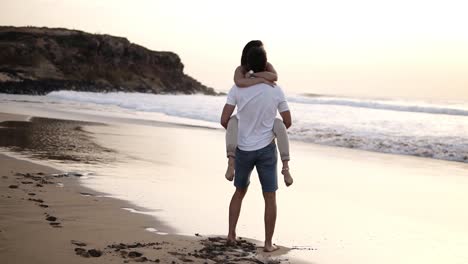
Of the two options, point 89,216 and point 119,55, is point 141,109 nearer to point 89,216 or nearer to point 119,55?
point 89,216

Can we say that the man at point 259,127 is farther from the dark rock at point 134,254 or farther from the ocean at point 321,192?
the dark rock at point 134,254

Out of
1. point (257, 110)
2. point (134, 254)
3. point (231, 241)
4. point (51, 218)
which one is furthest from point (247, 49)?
point (51, 218)

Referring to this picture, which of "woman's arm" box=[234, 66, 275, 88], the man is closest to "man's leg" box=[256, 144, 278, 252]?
the man

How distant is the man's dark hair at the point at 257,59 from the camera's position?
5168 mm

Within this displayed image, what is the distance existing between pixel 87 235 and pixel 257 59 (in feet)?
7.08

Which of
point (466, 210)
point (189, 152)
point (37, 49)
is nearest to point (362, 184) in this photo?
point (466, 210)

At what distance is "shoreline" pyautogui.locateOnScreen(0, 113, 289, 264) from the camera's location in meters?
4.61

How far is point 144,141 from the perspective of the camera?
14477 mm

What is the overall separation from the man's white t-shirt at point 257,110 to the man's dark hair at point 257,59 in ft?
0.53

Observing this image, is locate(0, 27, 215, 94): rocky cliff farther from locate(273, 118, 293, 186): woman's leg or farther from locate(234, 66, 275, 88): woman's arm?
locate(273, 118, 293, 186): woman's leg

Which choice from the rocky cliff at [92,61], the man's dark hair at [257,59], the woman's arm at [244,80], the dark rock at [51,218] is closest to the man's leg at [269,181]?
the woman's arm at [244,80]

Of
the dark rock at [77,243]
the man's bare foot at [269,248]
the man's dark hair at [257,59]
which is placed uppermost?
the man's dark hair at [257,59]

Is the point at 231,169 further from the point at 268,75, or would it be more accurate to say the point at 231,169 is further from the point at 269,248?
the point at 268,75

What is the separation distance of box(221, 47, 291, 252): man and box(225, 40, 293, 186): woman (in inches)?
1.8
